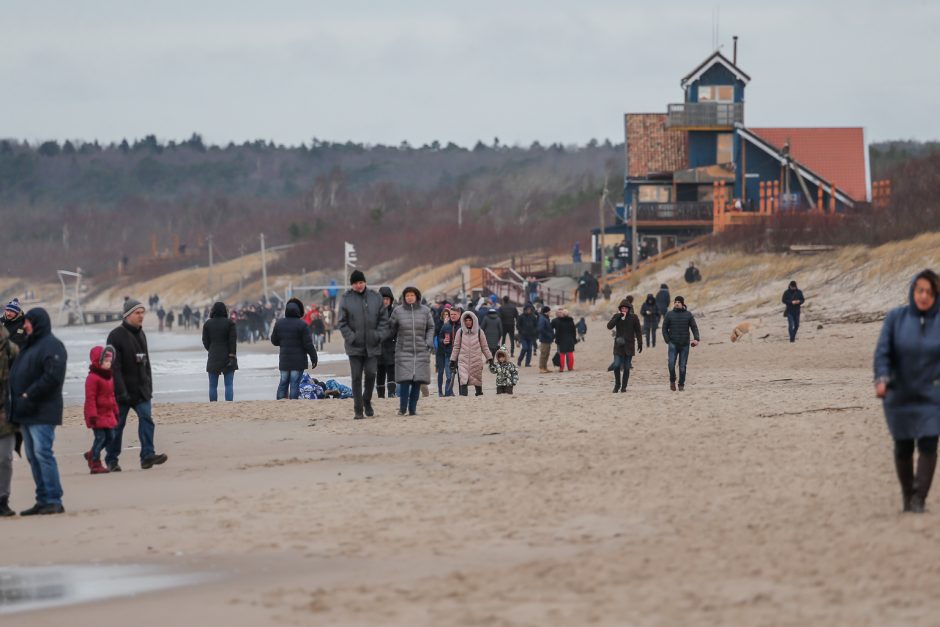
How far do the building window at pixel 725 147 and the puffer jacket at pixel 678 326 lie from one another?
44156 mm

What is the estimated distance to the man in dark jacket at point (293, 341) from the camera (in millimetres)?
20766

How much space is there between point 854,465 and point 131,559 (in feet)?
18.6

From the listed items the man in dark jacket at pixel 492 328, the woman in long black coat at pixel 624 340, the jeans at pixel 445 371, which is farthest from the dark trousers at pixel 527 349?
the woman in long black coat at pixel 624 340

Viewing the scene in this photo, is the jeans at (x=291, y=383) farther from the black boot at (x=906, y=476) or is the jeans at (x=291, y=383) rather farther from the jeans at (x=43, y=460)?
the black boot at (x=906, y=476)

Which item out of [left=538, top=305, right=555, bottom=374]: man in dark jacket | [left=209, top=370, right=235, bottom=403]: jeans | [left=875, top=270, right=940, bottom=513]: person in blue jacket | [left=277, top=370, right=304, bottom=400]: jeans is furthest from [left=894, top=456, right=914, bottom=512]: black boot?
[left=538, top=305, right=555, bottom=374]: man in dark jacket

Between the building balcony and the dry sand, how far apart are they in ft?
156

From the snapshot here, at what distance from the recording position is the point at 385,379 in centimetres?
2172

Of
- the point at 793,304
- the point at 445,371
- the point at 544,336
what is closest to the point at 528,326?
the point at 544,336

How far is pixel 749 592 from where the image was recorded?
26.2 ft

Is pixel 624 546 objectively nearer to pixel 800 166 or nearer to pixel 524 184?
pixel 800 166

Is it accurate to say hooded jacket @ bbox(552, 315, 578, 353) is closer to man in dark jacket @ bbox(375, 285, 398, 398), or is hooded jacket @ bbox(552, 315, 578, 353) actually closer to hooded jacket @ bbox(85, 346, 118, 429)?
man in dark jacket @ bbox(375, 285, 398, 398)

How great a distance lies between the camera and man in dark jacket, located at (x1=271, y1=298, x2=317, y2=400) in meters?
20.8

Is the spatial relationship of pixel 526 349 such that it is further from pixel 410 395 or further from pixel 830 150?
pixel 830 150

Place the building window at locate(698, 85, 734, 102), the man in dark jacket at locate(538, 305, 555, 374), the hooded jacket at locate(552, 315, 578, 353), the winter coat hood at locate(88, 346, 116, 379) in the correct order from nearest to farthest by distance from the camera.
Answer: the winter coat hood at locate(88, 346, 116, 379) → the hooded jacket at locate(552, 315, 578, 353) → the man in dark jacket at locate(538, 305, 555, 374) → the building window at locate(698, 85, 734, 102)
